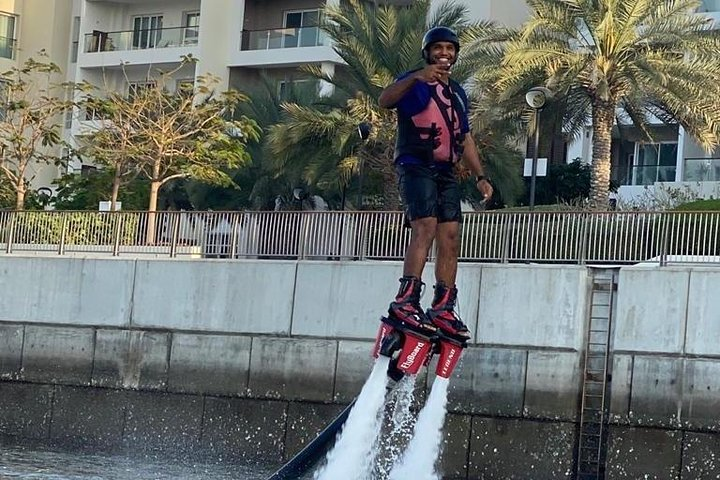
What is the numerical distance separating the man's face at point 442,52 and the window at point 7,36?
170 ft

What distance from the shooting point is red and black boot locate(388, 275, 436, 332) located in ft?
39.0

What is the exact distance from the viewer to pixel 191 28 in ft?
185

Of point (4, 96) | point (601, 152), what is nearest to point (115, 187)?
point (4, 96)

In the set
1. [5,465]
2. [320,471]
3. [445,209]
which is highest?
[445,209]

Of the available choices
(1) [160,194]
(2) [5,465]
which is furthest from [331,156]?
(2) [5,465]

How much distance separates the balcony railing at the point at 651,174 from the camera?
45312mm

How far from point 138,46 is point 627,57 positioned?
99.2 feet

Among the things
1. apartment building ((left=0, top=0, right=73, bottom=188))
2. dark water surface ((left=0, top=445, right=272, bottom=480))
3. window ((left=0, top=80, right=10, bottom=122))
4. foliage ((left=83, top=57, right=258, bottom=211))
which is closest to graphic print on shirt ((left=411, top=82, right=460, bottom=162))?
dark water surface ((left=0, top=445, right=272, bottom=480))

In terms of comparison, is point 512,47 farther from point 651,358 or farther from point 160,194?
point 160,194

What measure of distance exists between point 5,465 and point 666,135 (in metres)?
31.2

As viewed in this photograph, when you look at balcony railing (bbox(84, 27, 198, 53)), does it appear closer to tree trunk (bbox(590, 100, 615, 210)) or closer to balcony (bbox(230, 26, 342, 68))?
balcony (bbox(230, 26, 342, 68))

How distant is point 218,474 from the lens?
20.3 metres

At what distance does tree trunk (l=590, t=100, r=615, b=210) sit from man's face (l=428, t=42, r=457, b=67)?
21870 millimetres

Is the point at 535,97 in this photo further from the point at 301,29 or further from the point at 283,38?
the point at 283,38
